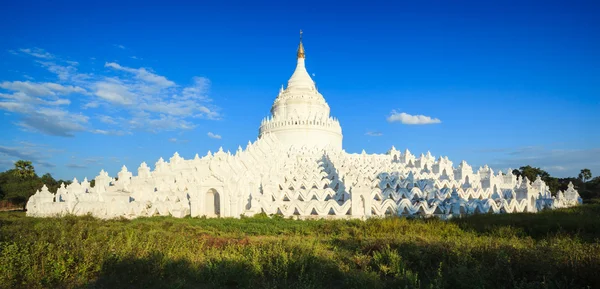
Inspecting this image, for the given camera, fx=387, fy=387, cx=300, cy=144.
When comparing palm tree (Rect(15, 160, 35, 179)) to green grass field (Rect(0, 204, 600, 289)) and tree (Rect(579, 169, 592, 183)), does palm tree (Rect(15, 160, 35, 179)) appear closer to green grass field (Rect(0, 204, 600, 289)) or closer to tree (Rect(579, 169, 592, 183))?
green grass field (Rect(0, 204, 600, 289))

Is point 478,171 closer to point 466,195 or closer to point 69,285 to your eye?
point 466,195

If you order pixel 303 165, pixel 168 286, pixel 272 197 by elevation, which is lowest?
pixel 168 286

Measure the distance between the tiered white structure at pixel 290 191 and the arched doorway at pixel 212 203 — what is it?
0.17 ft

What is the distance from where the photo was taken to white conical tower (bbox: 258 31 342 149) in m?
36.3

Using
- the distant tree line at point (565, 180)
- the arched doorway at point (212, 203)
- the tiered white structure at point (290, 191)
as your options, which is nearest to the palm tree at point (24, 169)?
the tiered white structure at point (290, 191)

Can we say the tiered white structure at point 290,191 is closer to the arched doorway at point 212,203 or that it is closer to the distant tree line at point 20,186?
the arched doorway at point 212,203

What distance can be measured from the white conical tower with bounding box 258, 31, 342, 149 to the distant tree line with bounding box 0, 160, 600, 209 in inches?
751

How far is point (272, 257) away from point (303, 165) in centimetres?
1821

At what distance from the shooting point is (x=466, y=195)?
22.3m

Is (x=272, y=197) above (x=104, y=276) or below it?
above

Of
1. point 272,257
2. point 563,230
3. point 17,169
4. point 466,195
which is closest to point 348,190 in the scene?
point 466,195

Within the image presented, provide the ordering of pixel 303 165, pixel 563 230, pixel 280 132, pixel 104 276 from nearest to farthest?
pixel 104 276
pixel 563 230
pixel 303 165
pixel 280 132

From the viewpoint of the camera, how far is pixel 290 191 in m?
20.7

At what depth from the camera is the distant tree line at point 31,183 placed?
111 ft
